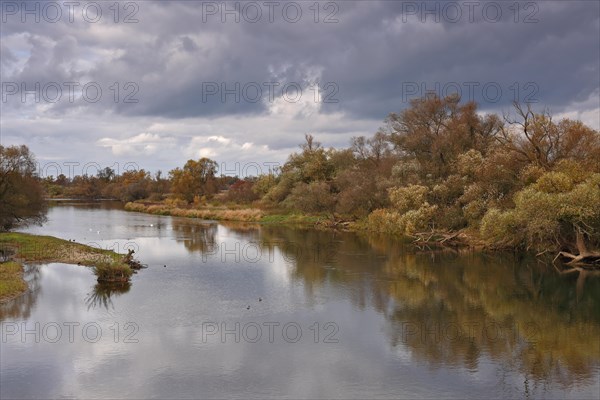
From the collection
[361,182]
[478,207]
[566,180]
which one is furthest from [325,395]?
[361,182]

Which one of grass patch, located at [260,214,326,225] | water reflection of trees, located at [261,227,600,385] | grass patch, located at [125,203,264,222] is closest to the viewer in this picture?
water reflection of trees, located at [261,227,600,385]

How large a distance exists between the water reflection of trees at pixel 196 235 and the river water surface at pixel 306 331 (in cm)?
914

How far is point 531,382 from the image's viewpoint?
53.5 feet

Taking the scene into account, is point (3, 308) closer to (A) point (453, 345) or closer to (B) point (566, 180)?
(A) point (453, 345)

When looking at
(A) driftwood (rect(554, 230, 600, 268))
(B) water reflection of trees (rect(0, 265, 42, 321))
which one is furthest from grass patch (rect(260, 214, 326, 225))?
(B) water reflection of trees (rect(0, 265, 42, 321))

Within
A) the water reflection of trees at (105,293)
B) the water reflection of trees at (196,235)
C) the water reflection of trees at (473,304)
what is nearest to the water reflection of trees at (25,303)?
the water reflection of trees at (105,293)

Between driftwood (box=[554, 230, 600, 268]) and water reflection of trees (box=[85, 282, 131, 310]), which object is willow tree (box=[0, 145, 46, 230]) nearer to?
water reflection of trees (box=[85, 282, 131, 310])

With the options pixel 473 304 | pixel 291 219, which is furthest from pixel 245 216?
pixel 473 304

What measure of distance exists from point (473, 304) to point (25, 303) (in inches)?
867

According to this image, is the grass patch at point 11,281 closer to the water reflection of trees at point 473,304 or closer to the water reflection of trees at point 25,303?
the water reflection of trees at point 25,303

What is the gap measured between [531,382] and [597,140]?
30069mm

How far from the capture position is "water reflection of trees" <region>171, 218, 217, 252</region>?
47344mm

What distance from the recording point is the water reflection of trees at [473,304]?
18.8 metres

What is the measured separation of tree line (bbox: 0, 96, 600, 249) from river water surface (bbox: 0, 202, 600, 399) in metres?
4.02
